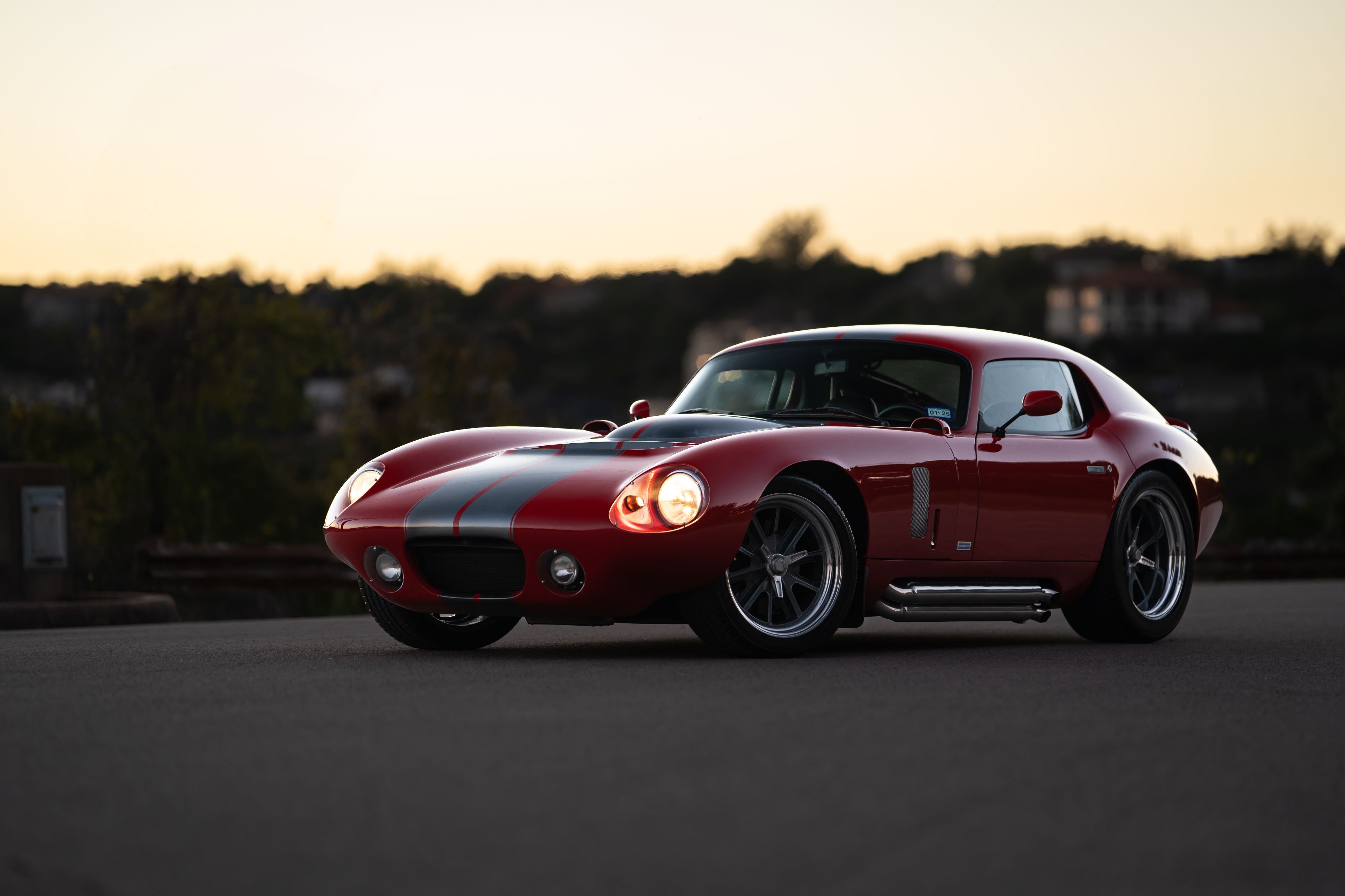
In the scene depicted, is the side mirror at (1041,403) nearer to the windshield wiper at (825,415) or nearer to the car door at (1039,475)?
the car door at (1039,475)

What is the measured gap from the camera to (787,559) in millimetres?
6555

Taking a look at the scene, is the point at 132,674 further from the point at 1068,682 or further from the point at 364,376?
the point at 364,376

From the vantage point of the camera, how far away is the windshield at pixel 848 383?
7.65 metres

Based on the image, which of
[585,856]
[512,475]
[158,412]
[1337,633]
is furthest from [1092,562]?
[158,412]

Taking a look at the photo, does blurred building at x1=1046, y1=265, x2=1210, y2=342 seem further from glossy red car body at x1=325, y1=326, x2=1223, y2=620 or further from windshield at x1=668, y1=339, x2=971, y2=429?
windshield at x1=668, y1=339, x2=971, y2=429

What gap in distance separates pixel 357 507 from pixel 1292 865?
468 centimetres

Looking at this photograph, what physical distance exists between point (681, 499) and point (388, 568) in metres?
1.40

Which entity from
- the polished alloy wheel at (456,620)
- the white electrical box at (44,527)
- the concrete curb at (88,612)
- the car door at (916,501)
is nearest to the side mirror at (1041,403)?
the car door at (916,501)

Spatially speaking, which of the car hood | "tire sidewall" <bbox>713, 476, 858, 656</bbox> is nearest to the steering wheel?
the car hood

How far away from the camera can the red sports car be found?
6277mm

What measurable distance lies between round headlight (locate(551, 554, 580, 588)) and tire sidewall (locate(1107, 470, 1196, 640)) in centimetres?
303

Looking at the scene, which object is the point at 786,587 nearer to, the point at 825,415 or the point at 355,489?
the point at 825,415

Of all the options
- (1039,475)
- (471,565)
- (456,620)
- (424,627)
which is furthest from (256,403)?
(471,565)

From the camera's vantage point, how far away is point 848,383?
25.5 feet
